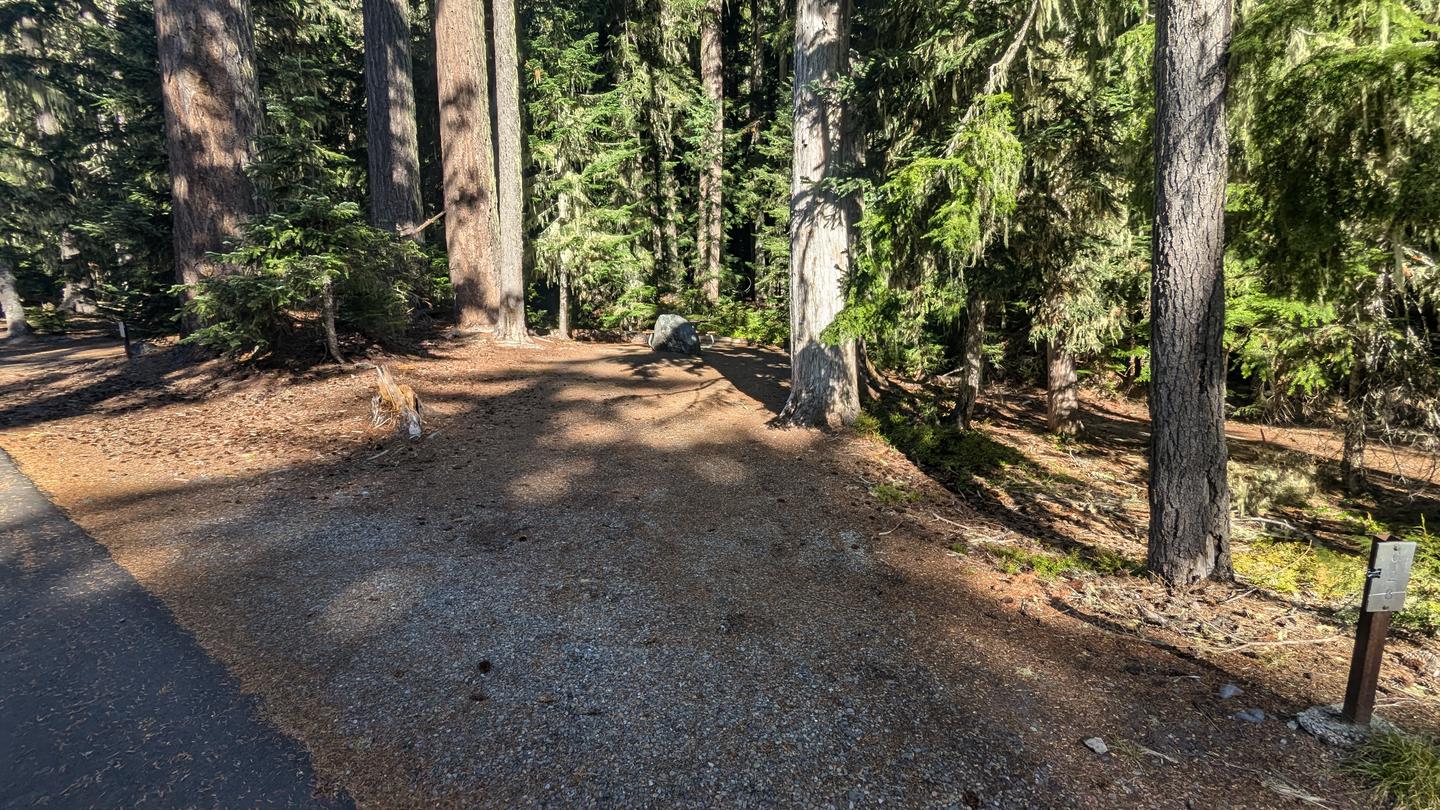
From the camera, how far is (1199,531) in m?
5.23

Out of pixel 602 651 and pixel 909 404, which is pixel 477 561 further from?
pixel 909 404

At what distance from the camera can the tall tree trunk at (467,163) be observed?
14352 mm

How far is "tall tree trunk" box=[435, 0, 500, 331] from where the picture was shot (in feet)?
47.1

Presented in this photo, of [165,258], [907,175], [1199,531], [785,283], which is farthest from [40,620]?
[785,283]

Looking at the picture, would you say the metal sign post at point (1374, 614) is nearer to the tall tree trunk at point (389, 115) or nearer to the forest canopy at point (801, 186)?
the forest canopy at point (801, 186)

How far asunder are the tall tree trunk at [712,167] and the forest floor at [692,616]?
42.3 ft

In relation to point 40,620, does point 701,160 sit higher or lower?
higher

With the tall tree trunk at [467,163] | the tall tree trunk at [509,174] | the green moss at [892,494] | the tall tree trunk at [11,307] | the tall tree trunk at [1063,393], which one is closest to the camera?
the green moss at [892,494]

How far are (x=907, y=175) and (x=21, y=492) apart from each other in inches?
387

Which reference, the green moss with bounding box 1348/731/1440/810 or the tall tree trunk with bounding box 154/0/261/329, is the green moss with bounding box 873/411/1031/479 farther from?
the tall tree trunk with bounding box 154/0/261/329

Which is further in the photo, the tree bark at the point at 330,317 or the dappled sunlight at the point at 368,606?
the tree bark at the point at 330,317

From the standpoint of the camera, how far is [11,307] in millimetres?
18344

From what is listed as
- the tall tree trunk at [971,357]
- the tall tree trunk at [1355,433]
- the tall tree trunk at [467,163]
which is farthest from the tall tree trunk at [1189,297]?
the tall tree trunk at [467,163]

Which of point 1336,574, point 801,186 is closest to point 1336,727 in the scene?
point 1336,574
